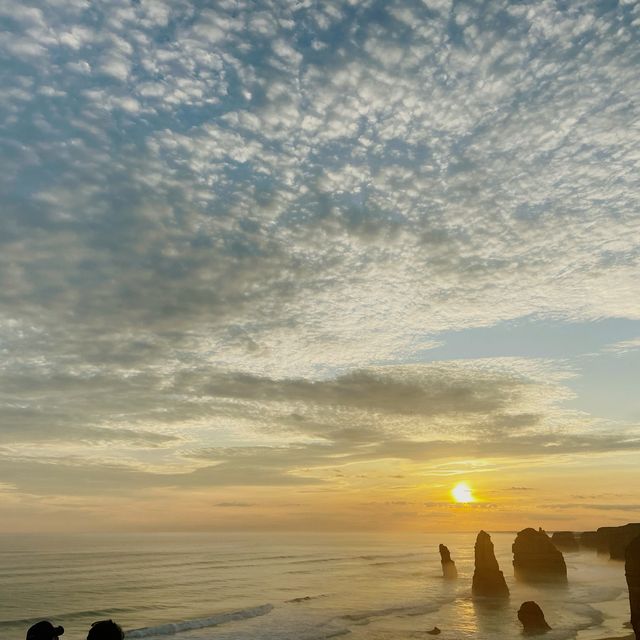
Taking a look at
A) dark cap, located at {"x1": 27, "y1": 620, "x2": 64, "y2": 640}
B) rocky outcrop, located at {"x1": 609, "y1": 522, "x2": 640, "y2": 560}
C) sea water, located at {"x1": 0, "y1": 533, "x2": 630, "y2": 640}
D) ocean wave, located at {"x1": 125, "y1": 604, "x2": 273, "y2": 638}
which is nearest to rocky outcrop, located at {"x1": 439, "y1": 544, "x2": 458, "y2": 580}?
sea water, located at {"x1": 0, "y1": 533, "x2": 630, "y2": 640}

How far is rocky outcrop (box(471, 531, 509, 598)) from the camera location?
233 feet

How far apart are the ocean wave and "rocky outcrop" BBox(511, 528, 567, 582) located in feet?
162

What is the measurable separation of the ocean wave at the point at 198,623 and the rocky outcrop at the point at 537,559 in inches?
1947

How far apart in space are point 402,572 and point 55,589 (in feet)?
237

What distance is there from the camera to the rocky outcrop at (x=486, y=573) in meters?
70.9

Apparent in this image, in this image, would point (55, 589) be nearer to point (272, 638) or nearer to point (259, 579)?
point (259, 579)

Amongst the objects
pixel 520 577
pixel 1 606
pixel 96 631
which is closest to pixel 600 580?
pixel 520 577

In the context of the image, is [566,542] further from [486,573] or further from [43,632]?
[43,632]

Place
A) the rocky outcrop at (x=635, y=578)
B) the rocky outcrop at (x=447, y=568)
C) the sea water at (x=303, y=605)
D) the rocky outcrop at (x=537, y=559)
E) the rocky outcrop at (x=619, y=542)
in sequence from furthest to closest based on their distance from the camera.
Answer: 1. the rocky outcrop at (x=619, y=542)
2. the rocky outcrop at (x=447, y=568)
3. the rocky outcrop at (x=537, y=559)
4. the sea water at (x=303, y=605)
5. the rocky outcrop at (x=635, y=578)

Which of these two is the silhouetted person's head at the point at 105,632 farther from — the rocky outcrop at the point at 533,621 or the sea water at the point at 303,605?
the rocky outcrop at the point at 533,621

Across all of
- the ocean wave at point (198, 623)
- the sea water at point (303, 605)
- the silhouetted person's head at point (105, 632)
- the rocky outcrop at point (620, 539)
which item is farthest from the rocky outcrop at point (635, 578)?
the rocky outcrop at point (620, 539)

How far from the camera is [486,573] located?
73.2 meters

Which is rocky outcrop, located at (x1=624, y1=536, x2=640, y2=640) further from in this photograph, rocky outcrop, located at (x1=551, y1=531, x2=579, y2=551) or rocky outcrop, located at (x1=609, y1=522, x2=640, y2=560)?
rocky outcrop, located at (x1=551, y1=531, x2=579, y2=551)

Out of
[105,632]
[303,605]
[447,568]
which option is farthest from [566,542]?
[105,632]
